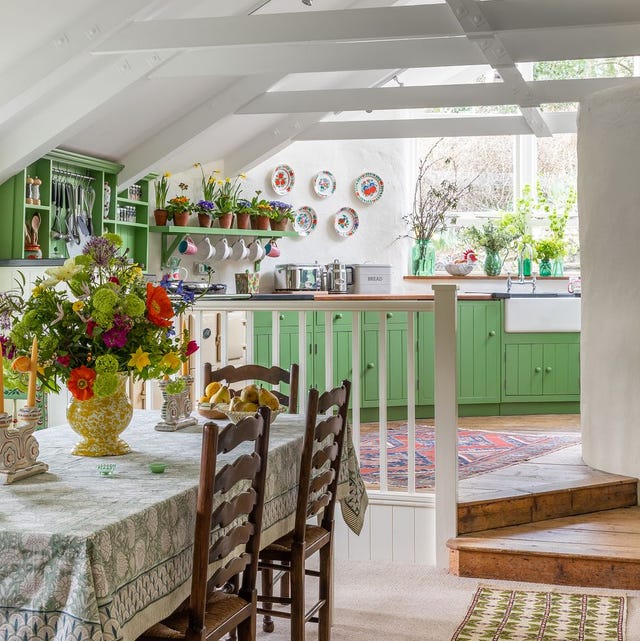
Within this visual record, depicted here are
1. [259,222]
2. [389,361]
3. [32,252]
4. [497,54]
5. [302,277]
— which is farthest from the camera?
[302,277]

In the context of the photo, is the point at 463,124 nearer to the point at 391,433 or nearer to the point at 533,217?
the point at 533,217

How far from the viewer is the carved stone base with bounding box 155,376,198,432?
2.97m

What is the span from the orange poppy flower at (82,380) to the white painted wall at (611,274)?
313cm

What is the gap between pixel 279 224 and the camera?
7.58m

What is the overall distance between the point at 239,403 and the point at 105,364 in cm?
64

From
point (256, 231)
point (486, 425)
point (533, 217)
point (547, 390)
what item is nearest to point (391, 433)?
point (486, 425)

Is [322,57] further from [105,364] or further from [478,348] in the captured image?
[105,364]

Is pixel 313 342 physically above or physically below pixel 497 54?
below

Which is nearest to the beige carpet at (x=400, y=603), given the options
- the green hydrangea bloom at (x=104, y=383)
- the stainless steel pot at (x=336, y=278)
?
the green hydrangea bloom at (x=104, y=383)

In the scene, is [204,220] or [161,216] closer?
[161,216]

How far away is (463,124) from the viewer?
6.98 meters

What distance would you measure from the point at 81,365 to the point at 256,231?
16.2ft

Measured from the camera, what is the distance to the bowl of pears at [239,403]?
2965 millimetres

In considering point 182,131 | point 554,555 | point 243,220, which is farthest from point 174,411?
point 243,220
